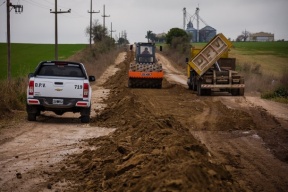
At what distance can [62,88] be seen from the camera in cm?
1504

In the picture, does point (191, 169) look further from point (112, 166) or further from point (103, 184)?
point (112, 166)

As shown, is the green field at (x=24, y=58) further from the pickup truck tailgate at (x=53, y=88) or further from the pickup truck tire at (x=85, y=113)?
the pickup truck tire at (x=85, y=113)

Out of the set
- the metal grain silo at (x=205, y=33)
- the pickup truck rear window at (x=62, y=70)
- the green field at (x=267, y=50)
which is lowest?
the pickup truck rear window at (x=62, y=70)

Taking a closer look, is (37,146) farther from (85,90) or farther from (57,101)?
(85,90)

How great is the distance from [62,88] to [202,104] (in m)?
7.77

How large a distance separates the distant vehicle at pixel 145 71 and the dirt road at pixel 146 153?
11747 mm

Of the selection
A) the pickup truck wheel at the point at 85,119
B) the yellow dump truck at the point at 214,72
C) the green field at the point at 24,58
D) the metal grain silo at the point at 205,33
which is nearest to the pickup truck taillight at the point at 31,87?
the pickup truck wheel at the point at 85,119

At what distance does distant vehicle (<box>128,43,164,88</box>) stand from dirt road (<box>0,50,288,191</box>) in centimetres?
1175

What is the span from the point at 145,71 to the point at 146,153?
2095 cm

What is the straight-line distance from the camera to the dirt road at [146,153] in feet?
23.9

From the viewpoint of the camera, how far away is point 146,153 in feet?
29.0

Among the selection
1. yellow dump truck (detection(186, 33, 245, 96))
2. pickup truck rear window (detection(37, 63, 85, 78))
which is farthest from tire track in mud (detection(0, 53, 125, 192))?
yellow dump truck (detection(186, 33, 245, 96))

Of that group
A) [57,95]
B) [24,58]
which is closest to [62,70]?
[57,95]

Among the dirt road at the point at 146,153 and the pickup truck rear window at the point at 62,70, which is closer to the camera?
the dirt road at the point at 146,153
